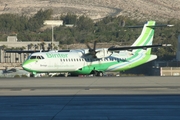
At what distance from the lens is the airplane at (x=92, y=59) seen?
4981 cm

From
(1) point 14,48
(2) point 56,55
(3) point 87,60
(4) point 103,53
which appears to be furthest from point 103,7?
(2) point 56,55

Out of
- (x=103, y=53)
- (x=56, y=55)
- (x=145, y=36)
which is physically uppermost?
(x=145, y=36)

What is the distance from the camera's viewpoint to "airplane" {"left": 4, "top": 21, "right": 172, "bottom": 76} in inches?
1961

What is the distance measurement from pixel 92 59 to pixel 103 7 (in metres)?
122

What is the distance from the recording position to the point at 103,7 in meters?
174
